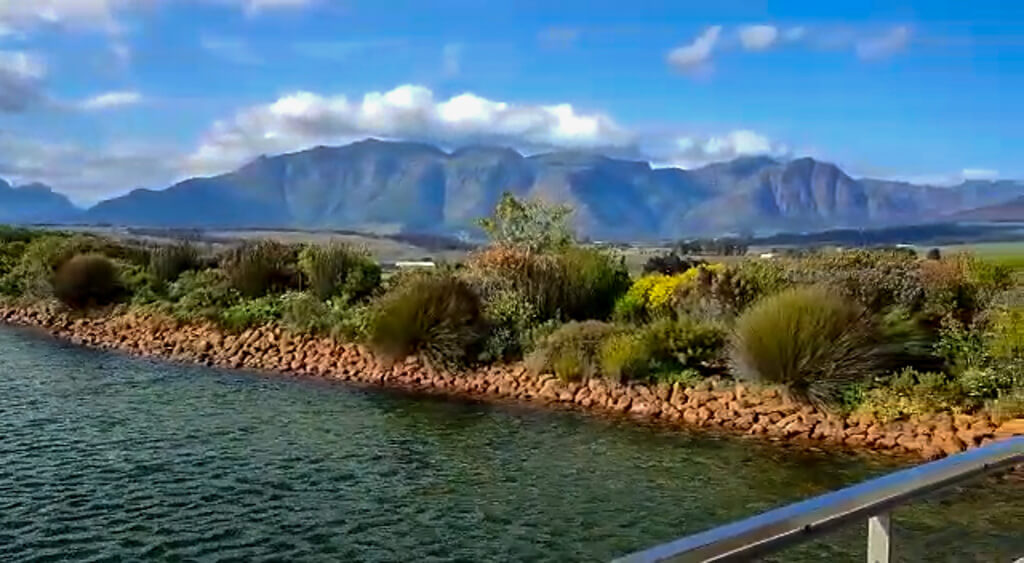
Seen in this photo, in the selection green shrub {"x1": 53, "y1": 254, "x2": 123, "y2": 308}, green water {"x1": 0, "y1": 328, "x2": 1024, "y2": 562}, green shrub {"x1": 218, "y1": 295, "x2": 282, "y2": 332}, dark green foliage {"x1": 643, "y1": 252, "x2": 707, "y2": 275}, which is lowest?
green water {"x1": 0, "y1": 328, "x2": 1024, "y2": 562}

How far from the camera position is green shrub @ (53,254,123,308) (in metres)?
23.2

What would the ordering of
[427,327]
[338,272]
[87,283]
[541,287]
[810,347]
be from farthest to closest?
1. [87,283]
2. [338,272]
3. [541,287]
4. [427,327]
5. [810,347]

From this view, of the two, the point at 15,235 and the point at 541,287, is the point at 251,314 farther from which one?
the point at 15,235

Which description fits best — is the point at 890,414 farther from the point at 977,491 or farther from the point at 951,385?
the point at 977,491

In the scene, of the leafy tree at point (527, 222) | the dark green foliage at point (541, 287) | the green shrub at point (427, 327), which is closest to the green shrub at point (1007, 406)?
the dark green foliage at point (541, 287)

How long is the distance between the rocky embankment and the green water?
0.78 m

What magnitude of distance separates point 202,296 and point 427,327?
7294 millimetres

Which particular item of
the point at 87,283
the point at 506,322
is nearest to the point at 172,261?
the point at 87,283

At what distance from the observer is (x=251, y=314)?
19703 millimetres

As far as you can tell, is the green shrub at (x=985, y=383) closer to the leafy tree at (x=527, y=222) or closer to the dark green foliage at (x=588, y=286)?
the dark green foliage at (x=588, y=286)

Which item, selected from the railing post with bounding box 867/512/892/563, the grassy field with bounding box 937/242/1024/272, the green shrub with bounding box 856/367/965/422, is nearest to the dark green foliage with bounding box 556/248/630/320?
the green shrub with bounding box 856/367/965/422

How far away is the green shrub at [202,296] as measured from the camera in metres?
20.4

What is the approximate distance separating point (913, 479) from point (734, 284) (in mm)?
13999

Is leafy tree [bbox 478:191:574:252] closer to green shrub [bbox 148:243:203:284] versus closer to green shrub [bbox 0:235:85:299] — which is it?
green shrub [bbox 148:243:203:284]
